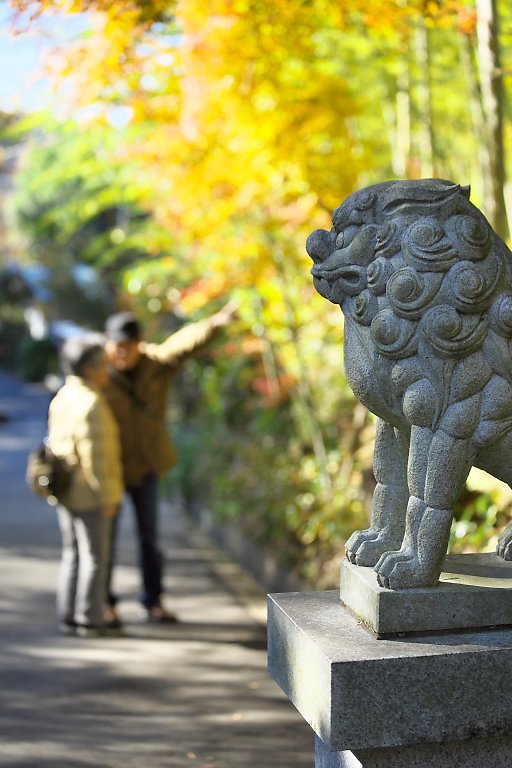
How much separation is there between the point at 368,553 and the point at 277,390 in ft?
18.4

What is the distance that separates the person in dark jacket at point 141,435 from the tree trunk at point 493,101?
2326mm

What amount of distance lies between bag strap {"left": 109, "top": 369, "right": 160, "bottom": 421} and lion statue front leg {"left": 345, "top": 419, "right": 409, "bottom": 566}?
10.6 feet

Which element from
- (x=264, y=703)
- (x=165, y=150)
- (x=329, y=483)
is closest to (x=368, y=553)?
(x=264, y=703)

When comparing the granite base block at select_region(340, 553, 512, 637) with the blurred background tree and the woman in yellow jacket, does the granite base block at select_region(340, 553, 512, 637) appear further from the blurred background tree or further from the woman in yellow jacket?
the woman in yellow jacket

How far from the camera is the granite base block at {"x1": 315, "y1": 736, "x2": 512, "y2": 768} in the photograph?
8.55 feet

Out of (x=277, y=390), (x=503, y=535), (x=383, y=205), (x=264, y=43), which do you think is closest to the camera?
(x=383, y=205)

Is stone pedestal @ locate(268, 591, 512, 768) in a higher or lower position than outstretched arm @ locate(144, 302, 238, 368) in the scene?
lower

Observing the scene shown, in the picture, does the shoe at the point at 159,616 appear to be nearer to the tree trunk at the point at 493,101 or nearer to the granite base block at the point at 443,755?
the tree trunk at the point at 493,101

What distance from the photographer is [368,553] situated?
291cm

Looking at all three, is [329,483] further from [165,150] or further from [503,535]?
[503,535]

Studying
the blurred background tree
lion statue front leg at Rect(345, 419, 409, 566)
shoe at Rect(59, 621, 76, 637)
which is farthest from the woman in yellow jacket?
lion statue front leg at Rect(345, 419, 409, 566)

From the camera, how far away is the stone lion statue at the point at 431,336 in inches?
104

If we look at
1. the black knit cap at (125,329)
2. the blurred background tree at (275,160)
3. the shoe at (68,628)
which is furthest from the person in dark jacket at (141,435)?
the blurred background tree at (275,160)

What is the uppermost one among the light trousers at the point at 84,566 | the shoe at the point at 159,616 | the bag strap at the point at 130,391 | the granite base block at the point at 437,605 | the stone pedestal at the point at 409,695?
the bag strap at the point at 130,391
